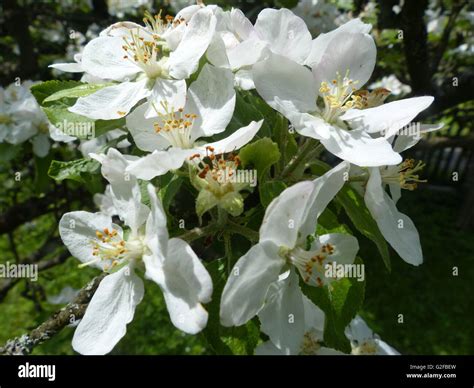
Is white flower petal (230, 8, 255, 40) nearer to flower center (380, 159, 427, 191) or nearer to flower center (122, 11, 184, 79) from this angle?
flower center (122, 11, 184, 79)

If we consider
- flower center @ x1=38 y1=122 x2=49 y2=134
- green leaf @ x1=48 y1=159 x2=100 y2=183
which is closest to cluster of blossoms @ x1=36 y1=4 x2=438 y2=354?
green leaf @ x1=48 y1=159 x2=100 y2=183

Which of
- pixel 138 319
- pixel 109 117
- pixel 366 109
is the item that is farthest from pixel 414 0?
pixel 138 319

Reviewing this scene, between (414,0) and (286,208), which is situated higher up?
(414,0)

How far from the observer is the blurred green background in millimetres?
2410

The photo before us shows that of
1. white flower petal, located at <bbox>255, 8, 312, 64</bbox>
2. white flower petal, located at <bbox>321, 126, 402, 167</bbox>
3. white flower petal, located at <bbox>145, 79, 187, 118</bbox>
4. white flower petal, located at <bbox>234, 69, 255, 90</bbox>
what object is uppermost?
white flower petal, located at <bbox>255, 8, 312, 64</bbox>

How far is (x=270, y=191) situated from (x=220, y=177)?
0.33 feet

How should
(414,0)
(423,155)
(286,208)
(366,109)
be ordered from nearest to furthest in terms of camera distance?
(286,208)
(366,109)
(414,0)
(423,155)

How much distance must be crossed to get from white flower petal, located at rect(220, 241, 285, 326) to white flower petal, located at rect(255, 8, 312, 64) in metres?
0.43

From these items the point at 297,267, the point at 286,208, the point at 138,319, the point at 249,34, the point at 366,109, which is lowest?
the point at 138,319

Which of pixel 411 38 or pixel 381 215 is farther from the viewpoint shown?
pixel 411 38

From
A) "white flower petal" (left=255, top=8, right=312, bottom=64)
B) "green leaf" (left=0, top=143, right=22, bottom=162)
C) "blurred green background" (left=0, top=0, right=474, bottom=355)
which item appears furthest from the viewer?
"blurred green background" (left=0, top=0, right=474, bottom=355)

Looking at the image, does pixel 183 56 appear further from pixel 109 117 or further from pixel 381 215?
pixel 381 215

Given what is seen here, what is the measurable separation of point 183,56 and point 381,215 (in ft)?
1.64

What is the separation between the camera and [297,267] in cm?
101
